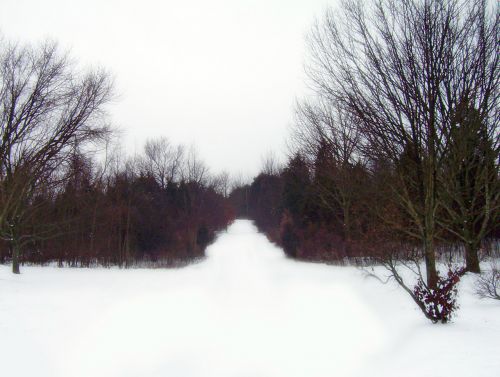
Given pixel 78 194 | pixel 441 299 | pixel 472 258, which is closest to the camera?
pixel 441 299

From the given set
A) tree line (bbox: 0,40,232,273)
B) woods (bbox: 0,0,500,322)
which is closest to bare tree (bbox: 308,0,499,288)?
woods (bbox: 0,0,500,322)

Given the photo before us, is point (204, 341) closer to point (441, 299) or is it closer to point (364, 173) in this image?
point (441, 299)

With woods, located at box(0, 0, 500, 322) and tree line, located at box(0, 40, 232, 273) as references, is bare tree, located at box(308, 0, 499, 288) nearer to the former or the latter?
woods, located at box(0, 0, 500, 322)

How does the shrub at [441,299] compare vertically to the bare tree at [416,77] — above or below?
below

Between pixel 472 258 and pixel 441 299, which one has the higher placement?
pixel 472 258

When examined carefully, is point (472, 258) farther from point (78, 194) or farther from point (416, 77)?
point (78, 194)

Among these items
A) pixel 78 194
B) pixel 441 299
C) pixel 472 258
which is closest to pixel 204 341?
pixel 441 299

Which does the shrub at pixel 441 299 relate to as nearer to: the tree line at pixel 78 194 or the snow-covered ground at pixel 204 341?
the snow-covered ground at pixel 204 341

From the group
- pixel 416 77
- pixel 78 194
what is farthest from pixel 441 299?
pixel 78 194

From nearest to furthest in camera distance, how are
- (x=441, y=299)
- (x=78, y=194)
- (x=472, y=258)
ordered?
(x=441, y=299) → (x=472, y=258) → (x=78, y=194)

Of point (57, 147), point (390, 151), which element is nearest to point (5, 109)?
point (57, 147)

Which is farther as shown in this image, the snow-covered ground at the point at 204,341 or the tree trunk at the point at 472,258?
the tree trunk at the point at 472,258

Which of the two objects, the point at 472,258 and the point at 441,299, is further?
the point at 472,258

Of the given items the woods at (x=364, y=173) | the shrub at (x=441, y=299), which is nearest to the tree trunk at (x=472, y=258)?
the woods at (x=364, y=173)
